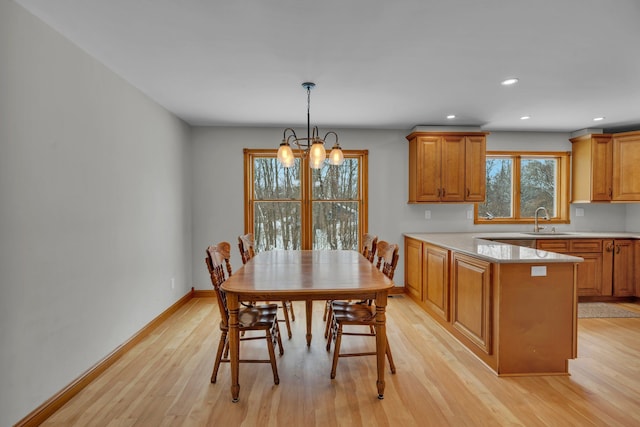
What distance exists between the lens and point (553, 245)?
4.09m

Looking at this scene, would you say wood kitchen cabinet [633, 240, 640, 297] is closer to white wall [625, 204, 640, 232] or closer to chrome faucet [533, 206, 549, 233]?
white wall [625, 204, 640, 232]

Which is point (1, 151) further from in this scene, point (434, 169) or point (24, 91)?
point (434, 169)

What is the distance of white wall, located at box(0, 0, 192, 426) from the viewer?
178cm

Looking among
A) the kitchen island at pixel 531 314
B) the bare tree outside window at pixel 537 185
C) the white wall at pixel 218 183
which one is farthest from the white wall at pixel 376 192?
the kitchen island at pixel 531 314

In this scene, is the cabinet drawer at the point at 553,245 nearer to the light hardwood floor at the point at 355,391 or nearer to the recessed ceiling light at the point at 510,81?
the light hardwood floor at the point at 355,391

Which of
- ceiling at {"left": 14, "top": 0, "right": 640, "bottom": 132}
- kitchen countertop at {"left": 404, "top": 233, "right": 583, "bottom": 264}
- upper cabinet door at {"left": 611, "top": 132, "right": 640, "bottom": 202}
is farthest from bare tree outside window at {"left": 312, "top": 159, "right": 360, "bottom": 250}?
upper cabinet door at {"left": 611, "top": 132, "right": 640, "bottom": 202}

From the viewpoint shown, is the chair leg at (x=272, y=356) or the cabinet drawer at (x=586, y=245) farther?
the cabinet drawer at (x=586, y=245)

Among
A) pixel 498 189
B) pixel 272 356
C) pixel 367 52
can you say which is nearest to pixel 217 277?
pixel 272 356

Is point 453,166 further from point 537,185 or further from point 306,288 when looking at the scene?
point 306,288

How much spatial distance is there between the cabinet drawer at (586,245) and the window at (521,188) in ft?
2.49

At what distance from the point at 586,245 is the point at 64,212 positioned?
17.5 feet

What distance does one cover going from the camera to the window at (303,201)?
4734 mm

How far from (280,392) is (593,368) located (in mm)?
2396

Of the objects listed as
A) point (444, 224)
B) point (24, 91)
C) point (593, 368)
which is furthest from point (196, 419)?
point (444, 224)
